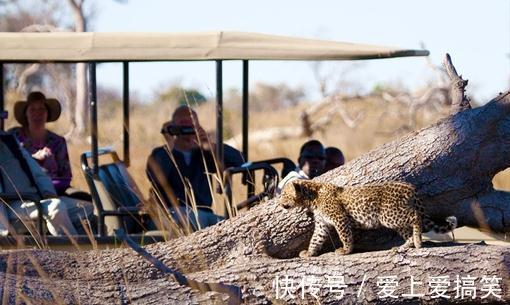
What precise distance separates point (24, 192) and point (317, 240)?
9.19 ft

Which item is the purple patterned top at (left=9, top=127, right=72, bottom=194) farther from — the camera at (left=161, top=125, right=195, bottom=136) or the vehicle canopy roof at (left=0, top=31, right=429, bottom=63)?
the vehicle canopy roof at (left=0, top=31, right=429, bottom=63)

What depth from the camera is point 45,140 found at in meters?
9.52

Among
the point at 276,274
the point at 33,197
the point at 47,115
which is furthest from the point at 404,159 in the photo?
the point at 47,115

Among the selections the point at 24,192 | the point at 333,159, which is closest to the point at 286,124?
the point at 333,159

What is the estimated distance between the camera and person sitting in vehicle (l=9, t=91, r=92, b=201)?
30.2 feet

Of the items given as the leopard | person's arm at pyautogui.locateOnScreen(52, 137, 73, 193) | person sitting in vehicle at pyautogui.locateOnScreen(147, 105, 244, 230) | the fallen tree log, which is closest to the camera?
person sitting in vehicle at pyautogui.locateOnScreen(147, 105, 244, 230)

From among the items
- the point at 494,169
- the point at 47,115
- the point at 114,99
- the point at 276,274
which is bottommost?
the point at 276,274

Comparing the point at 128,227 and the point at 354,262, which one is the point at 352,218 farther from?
the point at 128,227

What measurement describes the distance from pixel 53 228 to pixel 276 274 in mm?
3022

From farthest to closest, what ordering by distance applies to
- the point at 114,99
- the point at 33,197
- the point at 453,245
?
the point at 114,99
the point at 33,197
the point at 453,245

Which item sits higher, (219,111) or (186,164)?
(219,111)

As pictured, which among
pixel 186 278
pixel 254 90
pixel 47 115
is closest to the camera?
pixel 186 278

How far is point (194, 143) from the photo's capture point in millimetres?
8984

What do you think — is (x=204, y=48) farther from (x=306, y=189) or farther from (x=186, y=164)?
(x=306, y=189)
